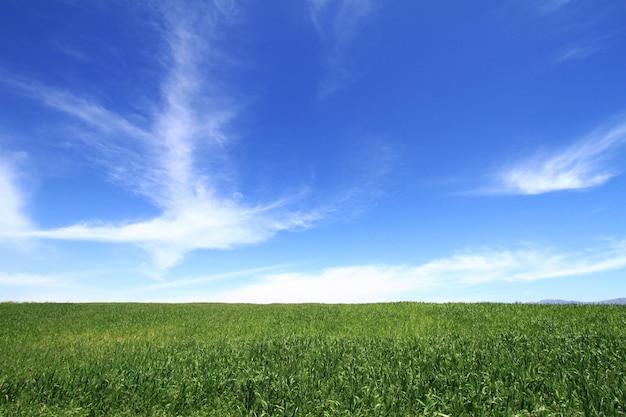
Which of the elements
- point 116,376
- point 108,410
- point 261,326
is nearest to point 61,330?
point 261,326

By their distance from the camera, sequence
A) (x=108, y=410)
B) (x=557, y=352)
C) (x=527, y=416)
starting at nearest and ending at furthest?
(x=527, y=416) < (x=108, y=410) < (x=557, y=352)

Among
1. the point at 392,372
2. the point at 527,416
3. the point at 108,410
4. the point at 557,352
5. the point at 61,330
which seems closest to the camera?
the point at 527,416

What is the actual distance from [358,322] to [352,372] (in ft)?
38.8

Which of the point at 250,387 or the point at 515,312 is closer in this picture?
the point at 250,387

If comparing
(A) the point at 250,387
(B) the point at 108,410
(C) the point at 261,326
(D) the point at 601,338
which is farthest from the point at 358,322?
(B) the point at 108,410

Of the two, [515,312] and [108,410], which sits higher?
[515,312]

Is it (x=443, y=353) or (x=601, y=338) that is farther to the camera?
(x=601, y=338)

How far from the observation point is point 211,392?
7859mm

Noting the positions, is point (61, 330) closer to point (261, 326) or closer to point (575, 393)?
point (261, 326)

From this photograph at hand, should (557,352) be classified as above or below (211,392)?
above

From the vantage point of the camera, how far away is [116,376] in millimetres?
8688

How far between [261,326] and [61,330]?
40.5ft

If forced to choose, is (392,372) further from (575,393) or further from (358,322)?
(358,322)

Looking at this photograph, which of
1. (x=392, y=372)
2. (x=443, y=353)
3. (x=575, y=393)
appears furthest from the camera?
(x=443, y=353)
